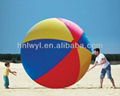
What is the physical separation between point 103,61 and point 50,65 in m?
2.27

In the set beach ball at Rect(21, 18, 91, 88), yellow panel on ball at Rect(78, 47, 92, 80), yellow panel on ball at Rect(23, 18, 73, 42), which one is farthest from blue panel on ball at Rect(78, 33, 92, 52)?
yellow panel on ball at Rect(23, 18, 73, 42)

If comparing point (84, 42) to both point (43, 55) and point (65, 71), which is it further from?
point (43, 55)

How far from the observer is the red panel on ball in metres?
8.26

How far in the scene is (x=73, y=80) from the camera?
27.9 feet

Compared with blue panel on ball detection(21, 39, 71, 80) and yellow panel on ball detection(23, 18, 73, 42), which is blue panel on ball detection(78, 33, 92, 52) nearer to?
yellow panel on ball detection(23, 18, 73, 42)

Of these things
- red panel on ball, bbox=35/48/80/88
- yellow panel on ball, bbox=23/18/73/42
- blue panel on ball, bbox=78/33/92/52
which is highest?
yellow panel on ball, bbox=23/18/73/42

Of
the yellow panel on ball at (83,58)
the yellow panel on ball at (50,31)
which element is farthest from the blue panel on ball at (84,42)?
the yellow panel on ball at (50,31)

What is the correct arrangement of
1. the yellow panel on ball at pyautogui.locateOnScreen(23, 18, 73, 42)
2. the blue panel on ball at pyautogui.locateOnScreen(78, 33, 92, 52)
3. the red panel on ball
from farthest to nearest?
the blue panel on ball at pyautogui.locateOnScreen(78, 33, 92, 52), the yellow panel on ball at pyautogui.locateOnScreen(23, 18, 73, 42), the red panel on ball

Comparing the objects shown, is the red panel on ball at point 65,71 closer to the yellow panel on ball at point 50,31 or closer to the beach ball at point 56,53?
the beach ball at point 56,53

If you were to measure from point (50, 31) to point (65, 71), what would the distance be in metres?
1.13

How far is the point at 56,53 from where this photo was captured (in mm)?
8273

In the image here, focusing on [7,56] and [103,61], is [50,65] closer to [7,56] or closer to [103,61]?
[103,61]
